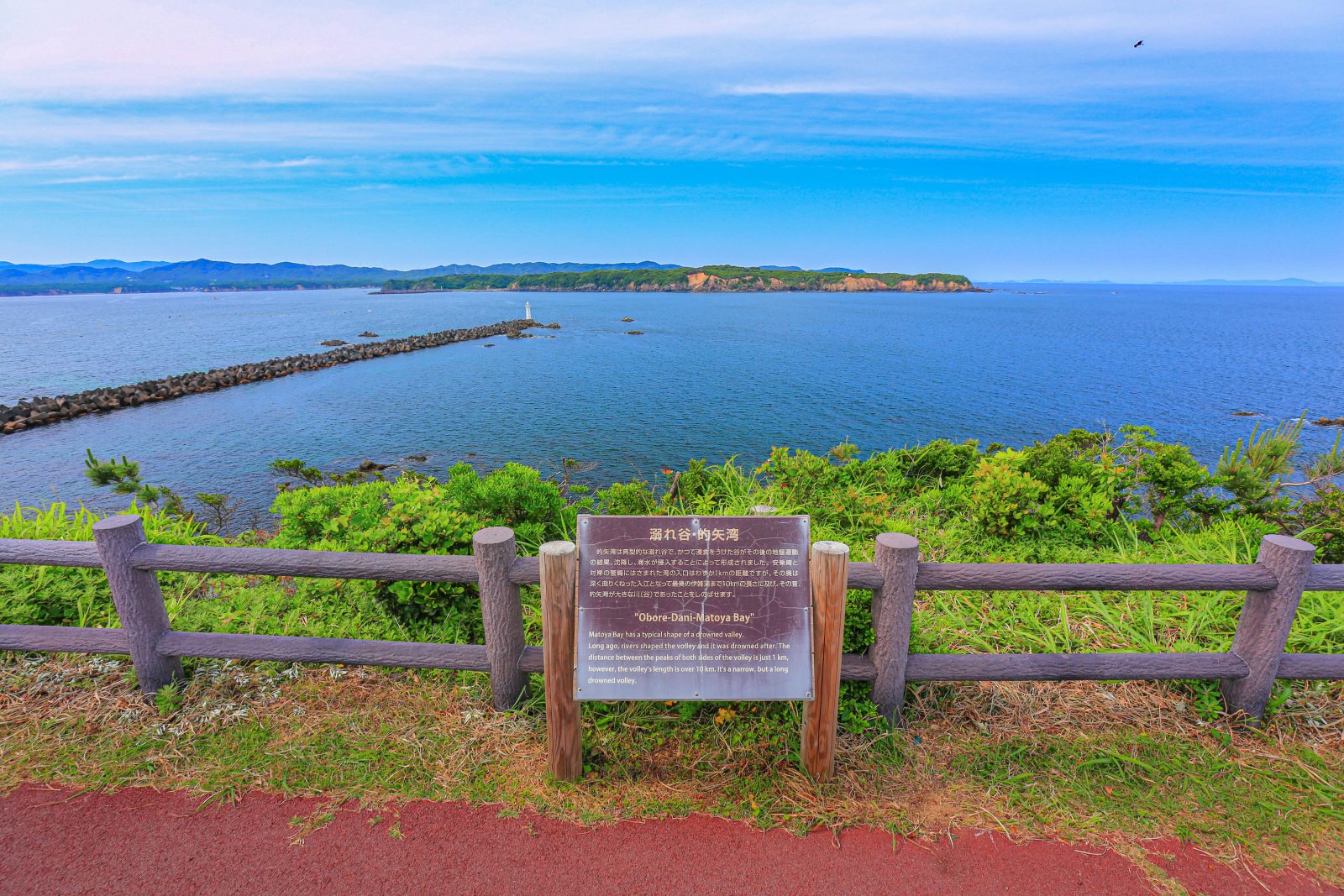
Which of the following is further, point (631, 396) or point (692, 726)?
point (631, 396)

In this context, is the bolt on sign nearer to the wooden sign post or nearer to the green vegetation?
the wooden sign post

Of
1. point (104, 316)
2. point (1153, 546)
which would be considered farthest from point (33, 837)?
point (104, 316)

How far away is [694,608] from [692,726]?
118 cm

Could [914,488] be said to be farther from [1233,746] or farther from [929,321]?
[929,321]

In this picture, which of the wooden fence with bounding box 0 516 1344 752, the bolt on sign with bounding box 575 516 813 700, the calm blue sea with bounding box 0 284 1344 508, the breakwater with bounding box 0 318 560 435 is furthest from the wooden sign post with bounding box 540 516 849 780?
the breakwater with bounding box 0 318 560 435

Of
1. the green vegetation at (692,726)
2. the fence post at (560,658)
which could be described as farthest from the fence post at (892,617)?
the fence post at (560,658)

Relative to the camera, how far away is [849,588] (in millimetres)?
3891

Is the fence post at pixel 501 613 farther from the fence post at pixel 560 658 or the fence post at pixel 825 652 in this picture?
the fence post at pixel 825 652

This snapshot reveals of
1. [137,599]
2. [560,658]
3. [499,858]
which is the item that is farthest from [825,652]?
[137,599]

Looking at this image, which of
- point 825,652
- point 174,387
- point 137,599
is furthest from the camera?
point 174,387

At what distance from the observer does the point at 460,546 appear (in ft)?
16.1

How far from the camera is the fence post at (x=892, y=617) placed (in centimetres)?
368

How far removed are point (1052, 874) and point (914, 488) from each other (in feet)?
21.6

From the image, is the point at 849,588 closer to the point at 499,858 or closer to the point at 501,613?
the point at 501,613
